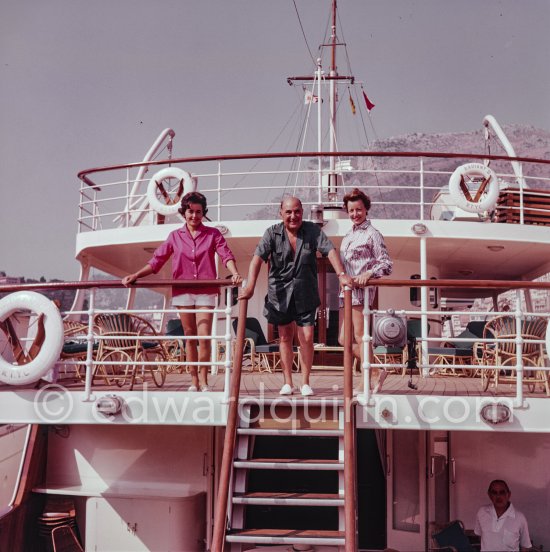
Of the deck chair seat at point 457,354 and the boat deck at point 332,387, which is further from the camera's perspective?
the deck chair seat at point 457,354

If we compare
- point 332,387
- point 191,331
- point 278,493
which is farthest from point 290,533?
point 332,387

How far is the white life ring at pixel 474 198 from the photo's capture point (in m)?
8.09

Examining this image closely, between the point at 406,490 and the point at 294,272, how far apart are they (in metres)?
3.26

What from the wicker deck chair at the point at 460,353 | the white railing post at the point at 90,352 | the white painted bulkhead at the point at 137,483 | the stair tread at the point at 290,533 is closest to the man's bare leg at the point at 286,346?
the stair tread at the point at 290,533

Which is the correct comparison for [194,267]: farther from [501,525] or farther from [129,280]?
[501,525]

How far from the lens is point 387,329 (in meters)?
5.00

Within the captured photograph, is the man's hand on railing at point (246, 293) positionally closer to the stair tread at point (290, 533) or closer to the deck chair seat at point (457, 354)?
the stair tread at point (290, 533)

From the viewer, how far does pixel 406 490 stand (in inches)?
267

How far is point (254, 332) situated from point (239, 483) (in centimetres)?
425

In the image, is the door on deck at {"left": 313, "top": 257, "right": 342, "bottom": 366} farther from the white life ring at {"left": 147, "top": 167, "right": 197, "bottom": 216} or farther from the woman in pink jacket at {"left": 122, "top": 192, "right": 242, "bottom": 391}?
the woman in pink jacket at {"left": 122, "top": 192, "right": 242, "bottom": 391}

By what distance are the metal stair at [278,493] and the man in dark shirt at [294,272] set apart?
425mm

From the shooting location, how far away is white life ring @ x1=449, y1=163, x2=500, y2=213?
8.09 m

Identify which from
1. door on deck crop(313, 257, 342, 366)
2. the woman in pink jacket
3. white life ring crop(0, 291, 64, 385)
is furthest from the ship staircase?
door on deck crop(313, 257, 342, 366)

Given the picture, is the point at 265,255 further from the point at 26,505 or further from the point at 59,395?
the point at 26,505
